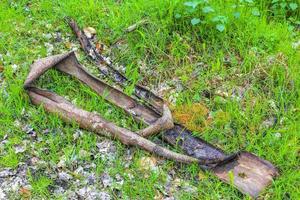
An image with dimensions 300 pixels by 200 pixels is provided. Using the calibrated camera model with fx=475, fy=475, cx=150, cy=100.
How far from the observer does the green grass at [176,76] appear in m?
4.23

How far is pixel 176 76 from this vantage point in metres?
5.12

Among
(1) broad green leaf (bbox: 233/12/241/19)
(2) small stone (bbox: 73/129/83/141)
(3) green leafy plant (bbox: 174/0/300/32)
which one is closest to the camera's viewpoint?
(2) small stone (bbox: 73/129/83/141)

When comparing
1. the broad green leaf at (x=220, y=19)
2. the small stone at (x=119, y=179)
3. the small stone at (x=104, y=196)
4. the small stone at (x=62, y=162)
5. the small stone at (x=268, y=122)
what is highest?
the broad green leaf at (x=220, y=19)

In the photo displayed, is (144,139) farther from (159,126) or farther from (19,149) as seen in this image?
(19,149)

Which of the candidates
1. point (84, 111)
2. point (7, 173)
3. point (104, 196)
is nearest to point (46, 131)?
point (84, 111)

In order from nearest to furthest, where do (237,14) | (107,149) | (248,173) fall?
(248,173) < (107,149) < (237,14)

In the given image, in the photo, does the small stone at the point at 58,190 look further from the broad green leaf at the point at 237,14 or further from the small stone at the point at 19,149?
the broad green leaf at the point at 237,14

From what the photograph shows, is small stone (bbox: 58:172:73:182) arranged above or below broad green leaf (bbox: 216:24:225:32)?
below

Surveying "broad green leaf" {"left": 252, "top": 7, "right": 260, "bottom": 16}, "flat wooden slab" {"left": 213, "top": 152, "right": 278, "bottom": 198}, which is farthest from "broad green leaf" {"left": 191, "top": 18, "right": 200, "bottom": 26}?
"flat wooden slab" {"left": 213, "top": 152, "right": 278, "bottom": 198}

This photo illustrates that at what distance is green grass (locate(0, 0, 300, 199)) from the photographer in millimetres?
4230

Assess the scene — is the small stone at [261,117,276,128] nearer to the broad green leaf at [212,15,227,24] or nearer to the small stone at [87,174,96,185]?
the broad green leaf at [212,15,227,24]

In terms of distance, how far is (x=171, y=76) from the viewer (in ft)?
16.8

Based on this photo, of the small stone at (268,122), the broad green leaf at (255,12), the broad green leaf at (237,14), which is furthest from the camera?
the broad green leaf at (255,12)

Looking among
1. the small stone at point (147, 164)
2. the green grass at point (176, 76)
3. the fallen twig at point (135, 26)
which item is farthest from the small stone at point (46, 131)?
the fallen twig at point (135, 26)
